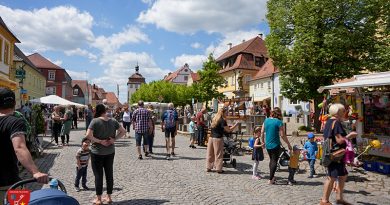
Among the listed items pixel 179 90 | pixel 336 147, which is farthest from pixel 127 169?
pixel 179 90

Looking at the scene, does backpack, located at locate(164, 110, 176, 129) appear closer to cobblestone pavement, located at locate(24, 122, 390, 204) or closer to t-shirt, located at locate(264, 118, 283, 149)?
cobblestone pavement, located at locate(24, 122, 390, 204)

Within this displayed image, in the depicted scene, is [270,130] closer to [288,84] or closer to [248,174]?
[248,174]

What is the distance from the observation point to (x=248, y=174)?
1001 cm

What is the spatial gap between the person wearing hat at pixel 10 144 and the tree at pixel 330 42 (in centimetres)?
2271

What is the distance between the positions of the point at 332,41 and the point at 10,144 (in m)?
22.8

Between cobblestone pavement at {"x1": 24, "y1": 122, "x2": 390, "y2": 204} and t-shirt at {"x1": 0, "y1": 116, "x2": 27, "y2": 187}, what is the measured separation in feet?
11.0

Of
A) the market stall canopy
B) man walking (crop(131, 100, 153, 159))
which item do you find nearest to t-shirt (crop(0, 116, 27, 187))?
man walking (crop(131, 100, 153, 159))

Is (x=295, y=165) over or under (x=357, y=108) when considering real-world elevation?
under

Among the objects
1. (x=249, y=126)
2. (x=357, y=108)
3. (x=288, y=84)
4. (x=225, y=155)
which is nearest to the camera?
(x=225, y=155)

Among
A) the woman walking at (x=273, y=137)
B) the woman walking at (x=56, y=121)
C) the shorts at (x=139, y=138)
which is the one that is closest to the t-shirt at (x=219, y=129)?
the woman walking at (x=273, y=137)

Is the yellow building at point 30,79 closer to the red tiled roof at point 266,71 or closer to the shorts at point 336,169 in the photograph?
the red tiled roof at point 266,71

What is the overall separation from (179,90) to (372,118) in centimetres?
6230

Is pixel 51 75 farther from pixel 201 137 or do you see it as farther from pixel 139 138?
pixel 139 138

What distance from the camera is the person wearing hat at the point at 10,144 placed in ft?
11.3
